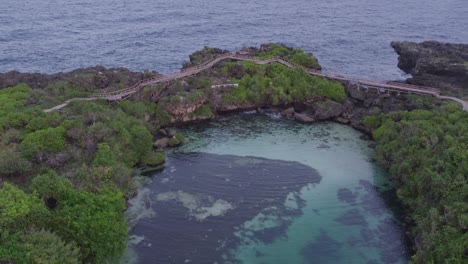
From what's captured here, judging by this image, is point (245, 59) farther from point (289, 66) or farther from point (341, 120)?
point (341, 120)

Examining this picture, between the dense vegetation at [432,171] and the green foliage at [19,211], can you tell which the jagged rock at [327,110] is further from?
the green foliage at [19,211]

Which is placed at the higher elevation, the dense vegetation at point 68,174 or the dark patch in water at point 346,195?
the dense vegetation at point 68,174

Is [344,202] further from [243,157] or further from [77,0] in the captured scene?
[77,0]

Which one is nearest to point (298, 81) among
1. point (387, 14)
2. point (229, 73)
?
point (229, 73)

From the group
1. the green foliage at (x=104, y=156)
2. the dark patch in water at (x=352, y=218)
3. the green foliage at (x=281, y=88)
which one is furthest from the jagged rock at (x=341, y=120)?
the green foliage at (x=104, y=156)

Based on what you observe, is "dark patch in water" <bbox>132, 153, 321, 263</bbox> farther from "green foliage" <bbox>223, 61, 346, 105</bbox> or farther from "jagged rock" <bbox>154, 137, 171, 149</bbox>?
"green foliage" <bbox>223, 61, 346, 105</bbox>

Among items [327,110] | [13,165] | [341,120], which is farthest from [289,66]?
[13,165]

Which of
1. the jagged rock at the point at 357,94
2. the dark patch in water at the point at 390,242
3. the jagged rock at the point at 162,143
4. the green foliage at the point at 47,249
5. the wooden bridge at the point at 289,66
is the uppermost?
the wooden bridge at the point at 289,66
